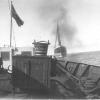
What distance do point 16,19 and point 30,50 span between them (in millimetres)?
9465

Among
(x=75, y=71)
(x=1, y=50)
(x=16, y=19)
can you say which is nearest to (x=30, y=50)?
(x=1, y=50)

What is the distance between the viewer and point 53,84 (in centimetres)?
898

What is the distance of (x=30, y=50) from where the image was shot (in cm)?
2734

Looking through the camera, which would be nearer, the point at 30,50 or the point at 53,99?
the point at 53,99

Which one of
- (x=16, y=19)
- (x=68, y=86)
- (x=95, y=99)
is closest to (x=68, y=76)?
(x=68, y=86)

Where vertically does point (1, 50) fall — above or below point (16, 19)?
below

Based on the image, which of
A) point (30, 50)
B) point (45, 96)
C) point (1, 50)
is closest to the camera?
point (45, 96)

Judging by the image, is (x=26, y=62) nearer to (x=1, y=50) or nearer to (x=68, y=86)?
(x=68, y=86)

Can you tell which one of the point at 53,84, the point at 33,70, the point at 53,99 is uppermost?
the point at 33,70

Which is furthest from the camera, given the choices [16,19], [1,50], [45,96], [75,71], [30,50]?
[30,50]

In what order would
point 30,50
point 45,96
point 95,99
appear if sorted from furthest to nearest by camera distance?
point 30,50 → point 45,96 → point 95,99

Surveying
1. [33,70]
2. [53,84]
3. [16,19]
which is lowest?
[53,84]

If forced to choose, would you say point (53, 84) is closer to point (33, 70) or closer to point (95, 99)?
point (33, 70)

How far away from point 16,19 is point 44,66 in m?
11.1
